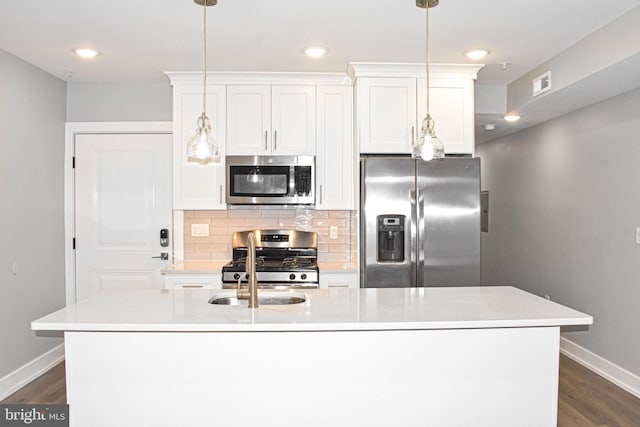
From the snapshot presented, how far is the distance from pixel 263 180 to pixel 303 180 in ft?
1.08

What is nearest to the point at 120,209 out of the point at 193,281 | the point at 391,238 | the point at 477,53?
the point at 193,281

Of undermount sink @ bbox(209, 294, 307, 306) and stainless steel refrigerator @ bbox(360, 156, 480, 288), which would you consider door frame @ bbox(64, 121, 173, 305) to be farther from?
undermount sink @ bbox(209, 294, 307, 306)

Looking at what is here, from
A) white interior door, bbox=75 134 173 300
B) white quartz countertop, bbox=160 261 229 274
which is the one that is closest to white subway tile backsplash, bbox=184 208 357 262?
white quartz countertop, bbox=160 261 229 274

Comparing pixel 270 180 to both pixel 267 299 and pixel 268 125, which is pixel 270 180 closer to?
pixel 268 125

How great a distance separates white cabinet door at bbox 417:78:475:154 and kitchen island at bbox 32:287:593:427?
1.92 meters

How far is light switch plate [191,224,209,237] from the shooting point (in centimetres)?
461

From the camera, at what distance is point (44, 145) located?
4242 mm

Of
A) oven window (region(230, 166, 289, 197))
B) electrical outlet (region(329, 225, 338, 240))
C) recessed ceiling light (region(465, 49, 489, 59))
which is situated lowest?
electrical outlet (region(329, 225, 338, 240))

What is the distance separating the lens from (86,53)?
3.69m

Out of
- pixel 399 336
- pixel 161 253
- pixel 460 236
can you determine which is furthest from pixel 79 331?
pixel 460 236

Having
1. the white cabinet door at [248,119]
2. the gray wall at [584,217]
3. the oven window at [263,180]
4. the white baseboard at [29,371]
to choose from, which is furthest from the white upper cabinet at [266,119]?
the gray wall at [584,217]

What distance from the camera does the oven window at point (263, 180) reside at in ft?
14.0

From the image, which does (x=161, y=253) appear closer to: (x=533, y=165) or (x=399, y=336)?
(x=399, y=336)

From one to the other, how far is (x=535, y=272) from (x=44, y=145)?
4.75 m
